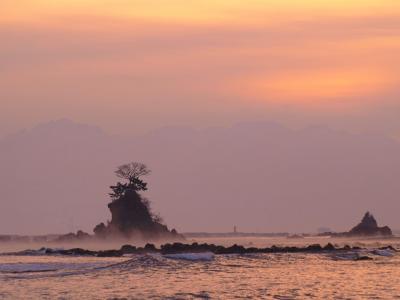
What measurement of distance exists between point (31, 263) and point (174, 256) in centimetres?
960

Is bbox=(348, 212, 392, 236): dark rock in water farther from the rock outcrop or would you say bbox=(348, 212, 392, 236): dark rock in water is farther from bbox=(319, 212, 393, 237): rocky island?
the rock outcrop

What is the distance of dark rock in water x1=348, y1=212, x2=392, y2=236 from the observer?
155 metres

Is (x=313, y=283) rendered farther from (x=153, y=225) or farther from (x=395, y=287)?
(x=153, y=225)

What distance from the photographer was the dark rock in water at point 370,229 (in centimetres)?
15462

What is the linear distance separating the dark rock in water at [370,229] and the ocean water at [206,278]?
9141cm

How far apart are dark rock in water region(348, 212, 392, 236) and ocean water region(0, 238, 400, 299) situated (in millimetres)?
91414

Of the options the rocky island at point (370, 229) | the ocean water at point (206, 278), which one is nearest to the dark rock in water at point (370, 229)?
the rocky island at point (370, 229)

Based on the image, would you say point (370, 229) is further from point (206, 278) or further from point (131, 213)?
point (206, 278)

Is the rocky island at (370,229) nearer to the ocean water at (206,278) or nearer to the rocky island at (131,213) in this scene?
the rocky island at (131,213)

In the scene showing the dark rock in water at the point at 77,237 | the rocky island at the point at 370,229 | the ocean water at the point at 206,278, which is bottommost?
the ocean water at the point at 206,278

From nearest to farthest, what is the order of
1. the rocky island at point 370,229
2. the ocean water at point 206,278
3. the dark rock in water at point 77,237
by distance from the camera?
the ocean water at point 206,278 < the dark rock in water at point 77,237 < the rocky island at point 370,229

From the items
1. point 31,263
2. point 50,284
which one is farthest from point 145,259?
point 50,284

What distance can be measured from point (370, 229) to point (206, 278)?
114 m

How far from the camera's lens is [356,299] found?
36750 millimetres
